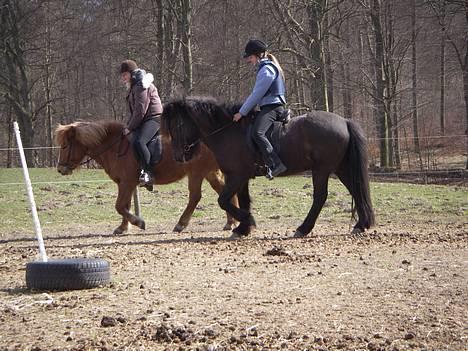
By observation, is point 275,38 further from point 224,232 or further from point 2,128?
point 2,128

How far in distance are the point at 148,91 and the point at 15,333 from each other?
6.96 m

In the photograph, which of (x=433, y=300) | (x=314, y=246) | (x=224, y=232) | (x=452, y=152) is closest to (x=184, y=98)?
(x=224, y=232)

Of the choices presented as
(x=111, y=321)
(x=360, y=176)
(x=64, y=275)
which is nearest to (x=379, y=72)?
(x=360, y=176)

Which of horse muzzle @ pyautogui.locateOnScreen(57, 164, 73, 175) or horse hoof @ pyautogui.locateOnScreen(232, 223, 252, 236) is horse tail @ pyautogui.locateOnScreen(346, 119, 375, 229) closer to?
horse hoof @ pyautogui.locateOnScreen(232, 223, 252, 236)

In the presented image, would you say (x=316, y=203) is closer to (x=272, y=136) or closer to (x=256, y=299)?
(x=272, y=136)

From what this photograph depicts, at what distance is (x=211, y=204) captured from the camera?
53.4 feet

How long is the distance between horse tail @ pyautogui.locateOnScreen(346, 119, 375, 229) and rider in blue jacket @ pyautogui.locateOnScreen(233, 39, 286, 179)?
1073mm

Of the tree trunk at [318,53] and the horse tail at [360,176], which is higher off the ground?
the tree trunk at [318,53]

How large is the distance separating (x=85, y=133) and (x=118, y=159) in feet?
2.19

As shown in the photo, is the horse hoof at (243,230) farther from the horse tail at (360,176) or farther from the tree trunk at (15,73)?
the tree trunk at (15,73)

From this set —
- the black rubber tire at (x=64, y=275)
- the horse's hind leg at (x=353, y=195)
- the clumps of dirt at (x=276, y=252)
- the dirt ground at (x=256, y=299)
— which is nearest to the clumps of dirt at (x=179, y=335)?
the dirt ground at (x=256, y=299)

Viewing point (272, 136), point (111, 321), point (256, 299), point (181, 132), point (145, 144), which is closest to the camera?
point (111, 321)

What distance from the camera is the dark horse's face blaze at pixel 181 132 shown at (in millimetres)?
10914

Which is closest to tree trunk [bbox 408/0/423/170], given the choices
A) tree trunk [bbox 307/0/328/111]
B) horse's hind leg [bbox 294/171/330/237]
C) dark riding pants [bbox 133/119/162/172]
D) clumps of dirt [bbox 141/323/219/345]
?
tree trunk [bbox 307/0/328/111]
